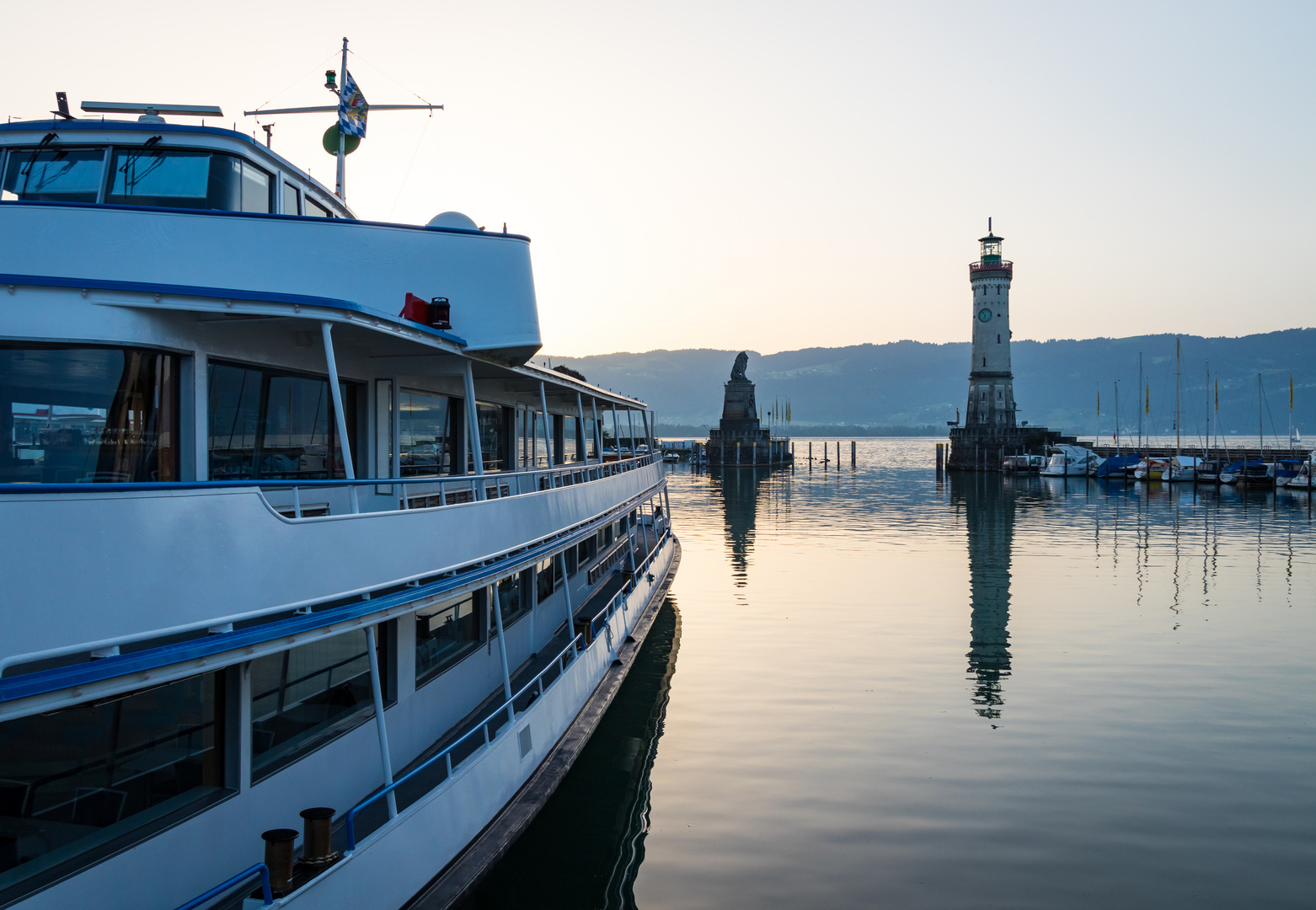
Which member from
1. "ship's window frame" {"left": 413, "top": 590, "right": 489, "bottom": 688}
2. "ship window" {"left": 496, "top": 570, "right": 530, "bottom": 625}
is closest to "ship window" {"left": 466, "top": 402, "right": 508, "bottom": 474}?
"ship window" {"left": 496, "top": 570, "right": 530, "bottom": 625}

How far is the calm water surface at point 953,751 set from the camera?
32.0 feet

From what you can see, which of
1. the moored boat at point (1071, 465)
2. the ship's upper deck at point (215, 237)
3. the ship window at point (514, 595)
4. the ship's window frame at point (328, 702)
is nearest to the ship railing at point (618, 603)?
the ship window at point (514, 595)

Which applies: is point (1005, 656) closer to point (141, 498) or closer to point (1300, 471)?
point (141, 498)

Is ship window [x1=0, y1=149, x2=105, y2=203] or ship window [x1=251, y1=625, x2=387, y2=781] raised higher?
ship window [x1=0, y1=149, x2=105, y2=203]

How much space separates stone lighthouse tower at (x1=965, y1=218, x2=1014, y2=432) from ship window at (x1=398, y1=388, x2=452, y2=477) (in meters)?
78.2

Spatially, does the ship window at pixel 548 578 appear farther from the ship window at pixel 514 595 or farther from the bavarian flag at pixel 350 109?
the bavarian flag at pixel 350 109

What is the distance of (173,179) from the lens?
8.38 meters

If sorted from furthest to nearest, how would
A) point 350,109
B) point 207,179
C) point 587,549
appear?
point 587,549 → point 350,109 → point 207,179

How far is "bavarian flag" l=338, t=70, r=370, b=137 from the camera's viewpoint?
39.5ft

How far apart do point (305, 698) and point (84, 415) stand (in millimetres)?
2732

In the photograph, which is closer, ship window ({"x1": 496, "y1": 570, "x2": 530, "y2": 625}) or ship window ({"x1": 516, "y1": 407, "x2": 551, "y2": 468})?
ship window ({"x1": 496, "y1": 570, "x2": 530, "y2": 625})

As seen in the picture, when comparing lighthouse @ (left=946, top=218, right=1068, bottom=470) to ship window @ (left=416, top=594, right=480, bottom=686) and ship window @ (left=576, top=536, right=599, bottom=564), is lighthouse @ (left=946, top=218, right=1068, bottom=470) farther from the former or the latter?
ship window @ (left=416, top=594, right=480, bottom=686)

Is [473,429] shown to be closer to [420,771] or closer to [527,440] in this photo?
[420,771]

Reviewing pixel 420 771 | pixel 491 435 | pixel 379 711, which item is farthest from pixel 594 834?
pixel 491 435
